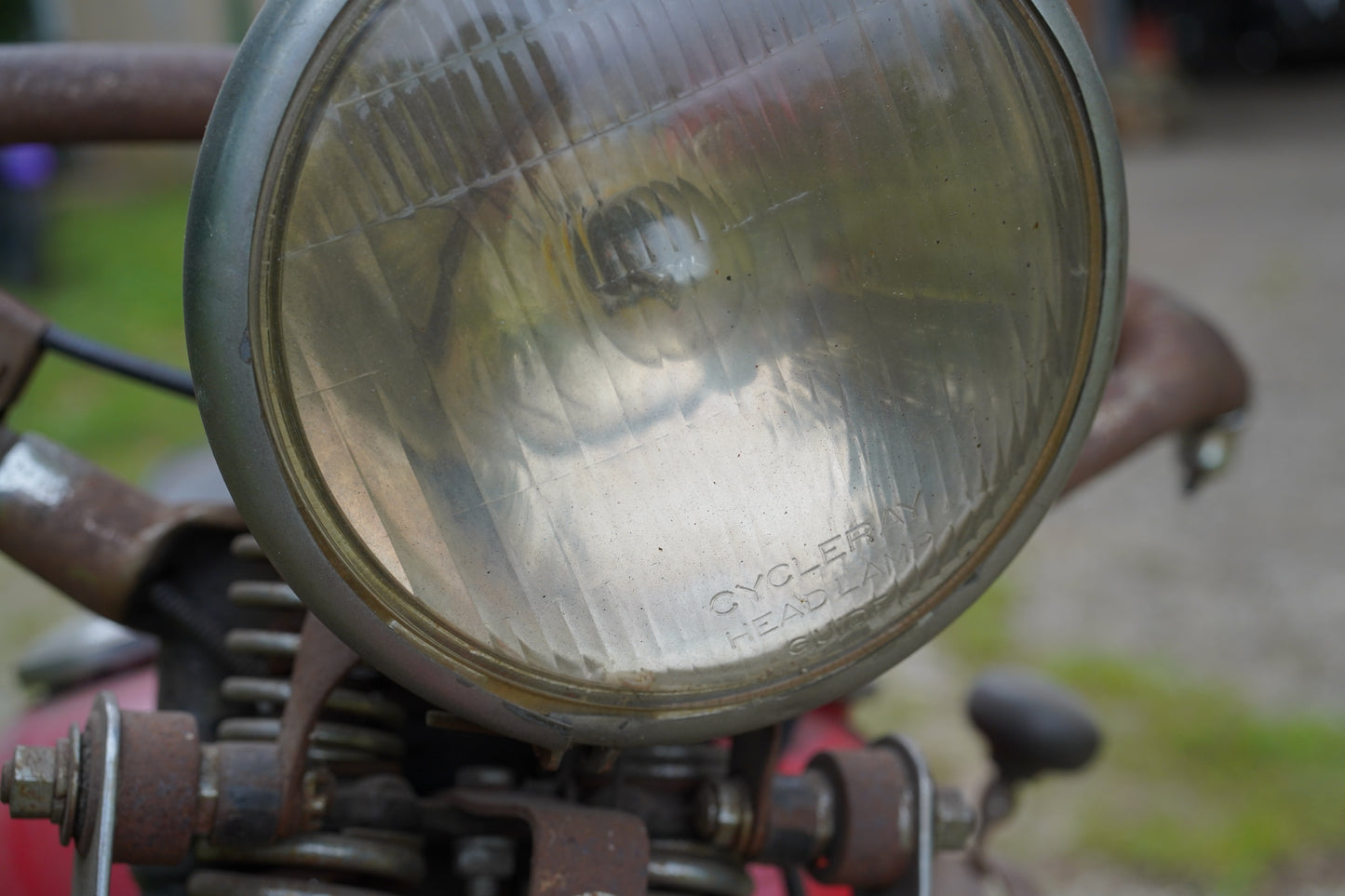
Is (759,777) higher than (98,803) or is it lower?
lower

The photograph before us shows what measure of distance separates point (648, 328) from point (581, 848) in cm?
27

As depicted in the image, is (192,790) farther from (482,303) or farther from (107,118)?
(107,118)

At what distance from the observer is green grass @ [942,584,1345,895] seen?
6.55 feet

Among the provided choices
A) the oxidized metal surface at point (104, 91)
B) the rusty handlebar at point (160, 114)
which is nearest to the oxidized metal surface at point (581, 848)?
the rusty handlebar at point (160, 114)

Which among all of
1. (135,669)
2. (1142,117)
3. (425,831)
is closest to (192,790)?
(425,831)

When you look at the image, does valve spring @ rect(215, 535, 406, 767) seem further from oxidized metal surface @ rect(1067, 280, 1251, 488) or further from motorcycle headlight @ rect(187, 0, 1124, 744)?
oxidized metal surface @ rect(1067, 280, 1251, 488)

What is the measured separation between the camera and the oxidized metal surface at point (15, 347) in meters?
0.84

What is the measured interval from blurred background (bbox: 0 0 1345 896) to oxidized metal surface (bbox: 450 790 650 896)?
97 centimetres

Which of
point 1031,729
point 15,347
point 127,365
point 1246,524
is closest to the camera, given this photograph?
point 15,347

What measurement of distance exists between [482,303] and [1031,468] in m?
0.30

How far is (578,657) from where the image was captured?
2.02 ft

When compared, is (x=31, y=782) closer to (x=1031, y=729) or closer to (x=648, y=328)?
(x=648, y=328)

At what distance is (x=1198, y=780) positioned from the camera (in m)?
2.22

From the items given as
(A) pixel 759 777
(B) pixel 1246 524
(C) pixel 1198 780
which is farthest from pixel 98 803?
(B) pixel 1246 524
